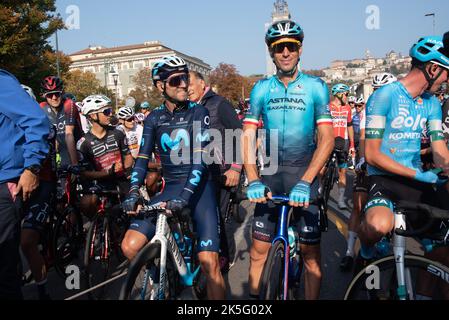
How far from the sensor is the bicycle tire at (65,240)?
15.9ft

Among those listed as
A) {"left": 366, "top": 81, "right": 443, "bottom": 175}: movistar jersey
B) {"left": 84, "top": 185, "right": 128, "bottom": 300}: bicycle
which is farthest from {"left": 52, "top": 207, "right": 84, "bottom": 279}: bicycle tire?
{"left": 366, "top": 81, "right": 443, "bottom": 175}: movistar jersey

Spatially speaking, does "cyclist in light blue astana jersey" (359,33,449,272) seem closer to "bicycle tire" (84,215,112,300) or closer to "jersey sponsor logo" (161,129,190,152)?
"jersey sponsor logo" (161,129,190,152)

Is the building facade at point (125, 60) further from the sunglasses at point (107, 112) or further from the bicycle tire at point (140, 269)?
the bicycle tire at point (140, 269)

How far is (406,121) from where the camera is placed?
10.2 ft

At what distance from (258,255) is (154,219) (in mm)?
931

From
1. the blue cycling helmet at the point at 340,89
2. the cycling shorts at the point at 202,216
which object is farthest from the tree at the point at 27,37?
the cycling shorts at the point at 202,216

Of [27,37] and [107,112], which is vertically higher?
[27,37]

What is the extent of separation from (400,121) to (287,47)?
43.9 inches

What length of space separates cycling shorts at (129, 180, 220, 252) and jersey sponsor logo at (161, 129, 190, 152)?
0.35 metres

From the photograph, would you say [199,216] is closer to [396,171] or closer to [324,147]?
[324,147]

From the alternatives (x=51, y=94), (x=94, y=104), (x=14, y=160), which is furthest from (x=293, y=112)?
(x=51, y=94)

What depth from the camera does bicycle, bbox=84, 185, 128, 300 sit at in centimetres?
416

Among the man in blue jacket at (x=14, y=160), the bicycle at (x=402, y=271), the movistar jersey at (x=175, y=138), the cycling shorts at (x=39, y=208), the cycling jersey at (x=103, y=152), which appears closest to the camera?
the bicycle at (x=402, y=271)

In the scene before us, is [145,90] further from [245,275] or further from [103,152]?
[245,275]
